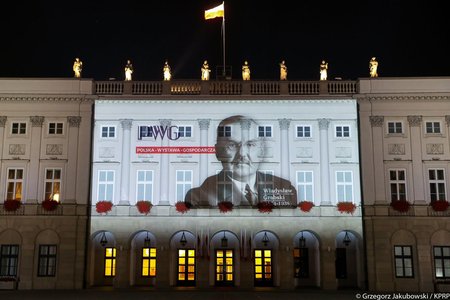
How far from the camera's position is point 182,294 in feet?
104

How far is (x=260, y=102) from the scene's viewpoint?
3669 cm

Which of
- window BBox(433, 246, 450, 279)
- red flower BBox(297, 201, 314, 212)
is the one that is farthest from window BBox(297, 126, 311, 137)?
window BBox(433, 246, 450, 279)

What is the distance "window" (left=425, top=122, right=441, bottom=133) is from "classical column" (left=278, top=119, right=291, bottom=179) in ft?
28.4

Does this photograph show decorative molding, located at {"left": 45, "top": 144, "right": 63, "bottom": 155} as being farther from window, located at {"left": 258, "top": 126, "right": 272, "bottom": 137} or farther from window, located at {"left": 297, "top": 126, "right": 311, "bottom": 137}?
window, located at {"left": 297, "top": 126, "right": 311, "bottom": 137}

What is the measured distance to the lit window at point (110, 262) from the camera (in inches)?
1460

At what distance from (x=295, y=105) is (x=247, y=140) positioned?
3.83m

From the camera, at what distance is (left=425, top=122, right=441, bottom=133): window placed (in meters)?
36.2

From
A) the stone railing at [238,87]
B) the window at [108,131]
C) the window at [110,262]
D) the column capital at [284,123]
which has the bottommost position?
the window at [110,262]

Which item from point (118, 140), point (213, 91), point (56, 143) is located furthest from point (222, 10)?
point (56, 143)

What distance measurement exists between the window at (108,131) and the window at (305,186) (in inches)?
469

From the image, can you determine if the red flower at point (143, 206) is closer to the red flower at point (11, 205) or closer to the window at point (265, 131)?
the red flower at point (11, 205)

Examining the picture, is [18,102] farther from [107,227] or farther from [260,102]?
[260,102]

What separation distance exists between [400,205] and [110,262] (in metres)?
18.5

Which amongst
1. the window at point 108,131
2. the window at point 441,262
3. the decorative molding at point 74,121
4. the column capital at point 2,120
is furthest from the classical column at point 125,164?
the window at point 441,262
